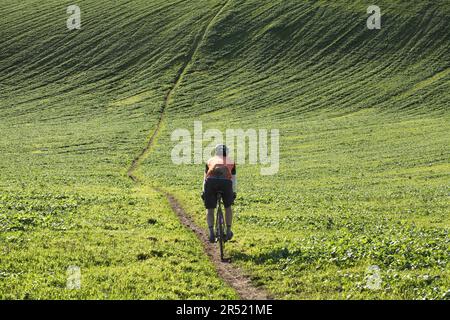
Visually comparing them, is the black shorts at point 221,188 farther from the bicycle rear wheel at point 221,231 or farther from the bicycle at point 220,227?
the bicycle rear wheel at point 221,231

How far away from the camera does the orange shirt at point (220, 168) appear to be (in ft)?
53.4

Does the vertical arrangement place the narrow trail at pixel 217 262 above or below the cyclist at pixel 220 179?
below

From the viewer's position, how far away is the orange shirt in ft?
53.4

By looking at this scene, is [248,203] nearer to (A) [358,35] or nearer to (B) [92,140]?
(B) [92,140]

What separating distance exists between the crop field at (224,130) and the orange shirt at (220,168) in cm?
255

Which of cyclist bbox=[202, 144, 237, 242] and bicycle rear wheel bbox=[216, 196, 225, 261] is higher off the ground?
cyclist bbox=[202, 144, 237, 242]

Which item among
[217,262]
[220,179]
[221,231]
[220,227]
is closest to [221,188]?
[220,179]

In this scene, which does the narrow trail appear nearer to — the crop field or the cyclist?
the crop field

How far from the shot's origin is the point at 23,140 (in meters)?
65.6

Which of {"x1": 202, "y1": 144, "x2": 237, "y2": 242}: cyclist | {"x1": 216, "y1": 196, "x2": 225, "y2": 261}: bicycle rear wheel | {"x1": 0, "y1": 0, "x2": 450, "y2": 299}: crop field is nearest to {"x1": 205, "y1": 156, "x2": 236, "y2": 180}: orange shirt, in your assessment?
{"x1": 202, "y1": 144, "x2": 237, "y2": 242}: cyclist

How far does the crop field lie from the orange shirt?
2.55m

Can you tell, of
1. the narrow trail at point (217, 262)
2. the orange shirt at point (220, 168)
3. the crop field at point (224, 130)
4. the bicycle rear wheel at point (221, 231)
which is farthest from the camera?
the orange shirt at point (220, 168)

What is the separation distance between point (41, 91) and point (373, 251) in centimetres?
9962

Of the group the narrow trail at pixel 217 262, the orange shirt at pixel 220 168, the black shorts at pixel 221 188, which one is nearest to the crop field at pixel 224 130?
the narrow trail at pixel 217 262
